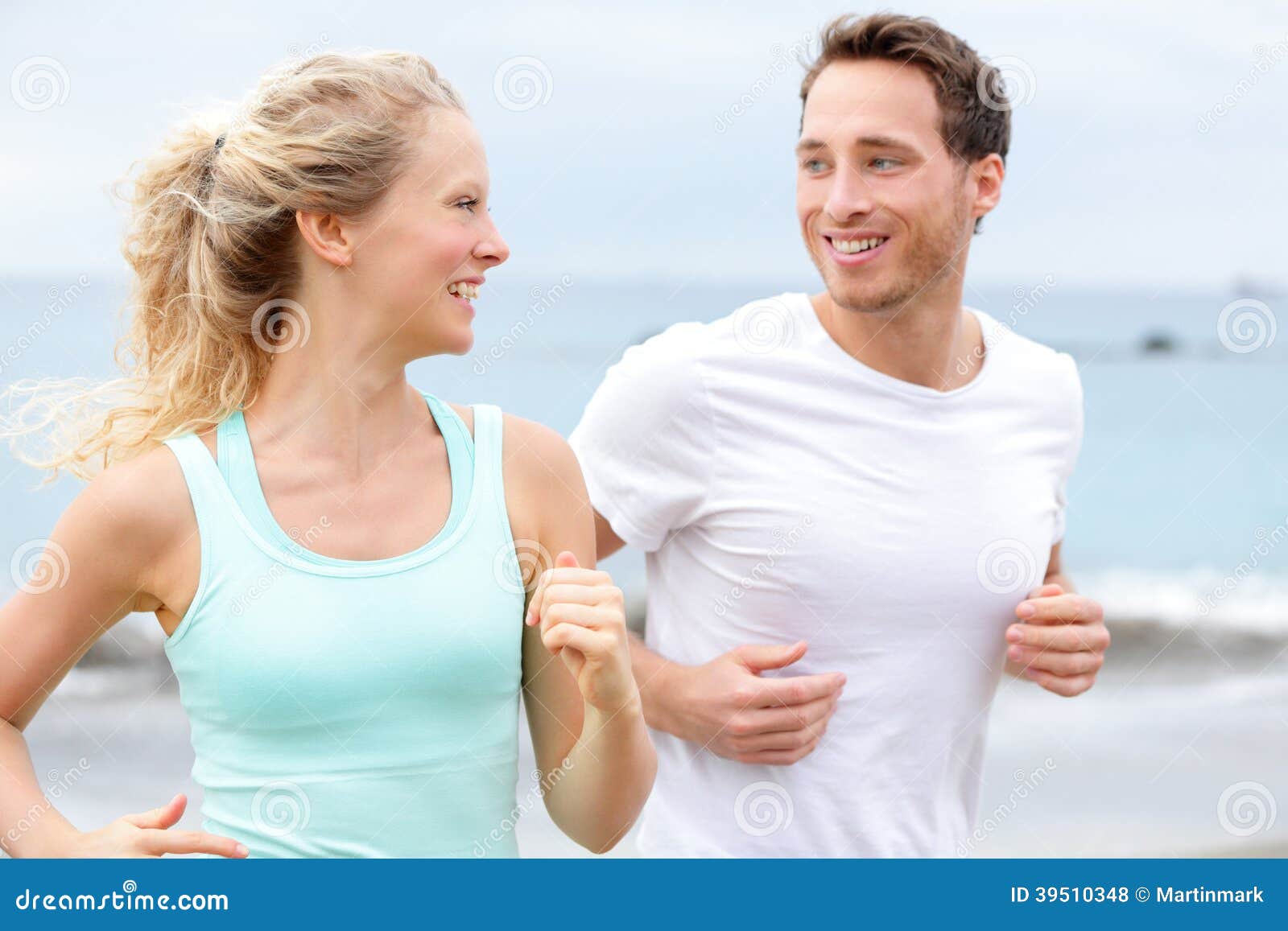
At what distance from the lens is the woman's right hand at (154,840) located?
74.0 inches

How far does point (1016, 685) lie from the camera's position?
7.96 m

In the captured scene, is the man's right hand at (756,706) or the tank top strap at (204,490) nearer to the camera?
the tank top strap at (204,490)

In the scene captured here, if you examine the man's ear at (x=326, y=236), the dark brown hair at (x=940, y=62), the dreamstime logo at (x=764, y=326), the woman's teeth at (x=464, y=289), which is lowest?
the woman's teeth at (x=464, y=289)

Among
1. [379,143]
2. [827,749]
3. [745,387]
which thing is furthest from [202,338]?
[827,749]

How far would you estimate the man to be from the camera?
2.65 metres

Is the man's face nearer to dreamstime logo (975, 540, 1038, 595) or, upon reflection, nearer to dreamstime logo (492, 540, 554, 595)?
dreamstime logo (975, 540, 1038, 595)

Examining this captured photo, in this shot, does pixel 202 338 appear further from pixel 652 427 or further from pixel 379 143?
pixel 652 427

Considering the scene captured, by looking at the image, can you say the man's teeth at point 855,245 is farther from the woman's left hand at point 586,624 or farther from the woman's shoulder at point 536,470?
the woman's left hand at point 586,624

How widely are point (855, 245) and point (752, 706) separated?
1.01 metres
